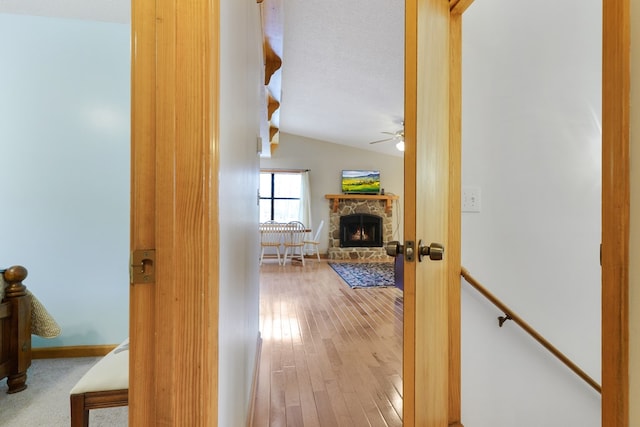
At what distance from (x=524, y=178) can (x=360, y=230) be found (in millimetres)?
5466

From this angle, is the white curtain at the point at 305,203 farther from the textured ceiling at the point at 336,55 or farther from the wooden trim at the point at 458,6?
the wooden trim at the point at 458,6

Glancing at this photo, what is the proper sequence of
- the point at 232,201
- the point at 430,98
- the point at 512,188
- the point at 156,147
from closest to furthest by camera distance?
the point at 156,147 < the point at 232,201 < the point at 430,98 < the point at 512,188

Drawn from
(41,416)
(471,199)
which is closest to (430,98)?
(471,199)

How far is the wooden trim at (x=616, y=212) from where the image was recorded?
2.07 ft

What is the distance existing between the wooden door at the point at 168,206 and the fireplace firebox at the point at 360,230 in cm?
625

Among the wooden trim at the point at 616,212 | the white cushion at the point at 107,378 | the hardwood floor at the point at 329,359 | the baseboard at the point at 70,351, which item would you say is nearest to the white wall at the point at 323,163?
the hardwood floor at the point at 329,359

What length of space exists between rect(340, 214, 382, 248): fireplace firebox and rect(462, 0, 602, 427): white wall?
531cm

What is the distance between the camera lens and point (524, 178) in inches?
54.7

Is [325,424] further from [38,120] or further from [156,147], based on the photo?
[38,120]

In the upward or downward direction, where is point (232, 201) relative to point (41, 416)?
upward

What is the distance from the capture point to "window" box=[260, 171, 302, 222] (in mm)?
6625

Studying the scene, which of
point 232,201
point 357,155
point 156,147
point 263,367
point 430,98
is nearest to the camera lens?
point 156,147

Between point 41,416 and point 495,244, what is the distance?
2.45 meters

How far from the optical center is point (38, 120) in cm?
205
